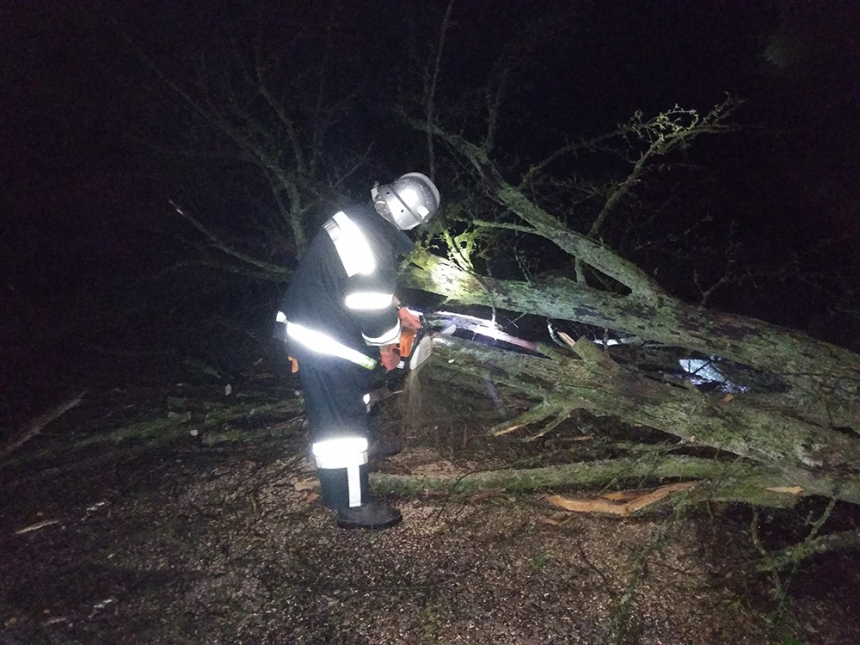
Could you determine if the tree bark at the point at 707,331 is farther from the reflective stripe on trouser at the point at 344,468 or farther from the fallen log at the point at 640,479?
the reflective stripe on trouser at the point at 344,468

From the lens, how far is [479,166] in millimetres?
3994

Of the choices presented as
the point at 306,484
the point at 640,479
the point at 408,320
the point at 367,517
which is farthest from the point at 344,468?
the point at 640,479

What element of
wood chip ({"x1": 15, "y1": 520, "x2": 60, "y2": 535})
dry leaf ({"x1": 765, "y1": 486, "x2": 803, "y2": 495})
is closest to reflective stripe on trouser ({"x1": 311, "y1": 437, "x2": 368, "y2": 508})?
wood chip ({"x1": 15, "y1": 520, "x2": 60, "y2": 535})

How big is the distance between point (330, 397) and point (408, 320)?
1.89 feet

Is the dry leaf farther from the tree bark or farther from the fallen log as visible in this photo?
the tree bark

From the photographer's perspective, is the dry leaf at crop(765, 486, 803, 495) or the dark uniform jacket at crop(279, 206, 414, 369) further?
the dry leaf at crop(765, 486, 803, 495)

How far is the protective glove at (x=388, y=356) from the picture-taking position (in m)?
2.69

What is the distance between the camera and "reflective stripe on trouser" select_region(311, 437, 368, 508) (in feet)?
8.54

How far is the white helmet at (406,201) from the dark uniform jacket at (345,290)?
0.05m

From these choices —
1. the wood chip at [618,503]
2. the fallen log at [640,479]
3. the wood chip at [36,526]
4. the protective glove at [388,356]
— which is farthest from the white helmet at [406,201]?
the wood chip at [36,526]

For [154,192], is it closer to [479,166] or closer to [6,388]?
[6,388]

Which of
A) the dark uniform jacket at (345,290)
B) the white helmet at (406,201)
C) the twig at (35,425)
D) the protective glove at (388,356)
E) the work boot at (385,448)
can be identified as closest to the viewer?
the dark uniform jacket at (345,290)

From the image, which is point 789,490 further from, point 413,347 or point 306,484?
point 306,484

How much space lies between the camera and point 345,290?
2508mm
